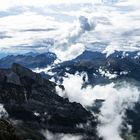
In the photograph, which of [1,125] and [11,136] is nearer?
[11,136]
